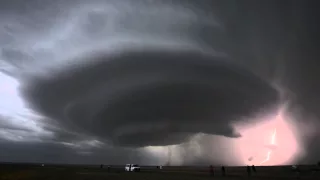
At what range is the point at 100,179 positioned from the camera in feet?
229

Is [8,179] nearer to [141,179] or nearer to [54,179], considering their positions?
[54,179]

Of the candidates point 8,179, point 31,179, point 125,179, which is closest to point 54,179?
point 31,179

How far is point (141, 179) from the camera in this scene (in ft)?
234

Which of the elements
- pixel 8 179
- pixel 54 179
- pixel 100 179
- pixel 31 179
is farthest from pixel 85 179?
pixel 8 179

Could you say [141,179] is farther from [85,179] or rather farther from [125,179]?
[85,179]

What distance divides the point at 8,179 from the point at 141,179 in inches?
1276

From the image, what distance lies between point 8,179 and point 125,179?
93.1ft

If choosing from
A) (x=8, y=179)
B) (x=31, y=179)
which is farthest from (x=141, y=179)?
(x=8, y=179)

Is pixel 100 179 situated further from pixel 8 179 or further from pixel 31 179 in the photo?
pixel 8 179

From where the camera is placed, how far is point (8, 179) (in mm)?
68125

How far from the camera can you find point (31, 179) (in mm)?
70500

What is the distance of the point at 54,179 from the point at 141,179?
2232 centimetres

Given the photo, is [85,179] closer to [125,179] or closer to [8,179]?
[125,179]

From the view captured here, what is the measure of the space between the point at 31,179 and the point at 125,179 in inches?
A: 936
